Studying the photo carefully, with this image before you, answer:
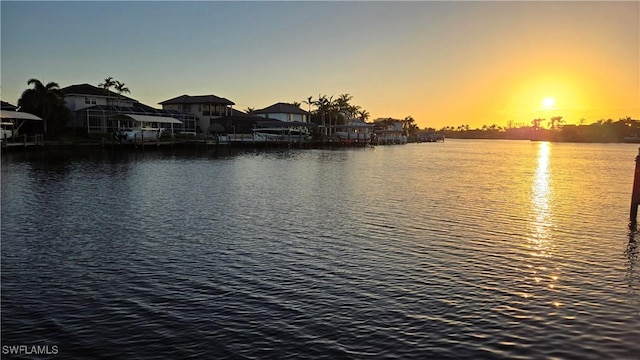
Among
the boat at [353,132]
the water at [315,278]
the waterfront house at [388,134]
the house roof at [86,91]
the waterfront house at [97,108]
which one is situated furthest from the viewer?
the waterfront house at [388,134]

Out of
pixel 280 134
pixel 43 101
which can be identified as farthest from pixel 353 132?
pixel 43 101

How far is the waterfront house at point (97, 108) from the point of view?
267 ft

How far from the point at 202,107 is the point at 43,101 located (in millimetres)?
34981

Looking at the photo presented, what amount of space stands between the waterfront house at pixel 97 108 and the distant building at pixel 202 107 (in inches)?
443

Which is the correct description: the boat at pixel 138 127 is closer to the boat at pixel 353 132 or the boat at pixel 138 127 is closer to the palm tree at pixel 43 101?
the palm tree at pixel 43 101

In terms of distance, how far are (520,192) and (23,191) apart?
33.5 metres

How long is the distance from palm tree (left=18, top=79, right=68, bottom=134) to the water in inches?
2026

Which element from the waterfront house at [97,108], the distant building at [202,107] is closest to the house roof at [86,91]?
the waterfront house at [97,108]

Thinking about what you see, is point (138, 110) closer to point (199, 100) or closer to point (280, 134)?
point (199, 100)

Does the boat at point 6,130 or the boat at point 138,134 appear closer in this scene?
the boat at point 6,130

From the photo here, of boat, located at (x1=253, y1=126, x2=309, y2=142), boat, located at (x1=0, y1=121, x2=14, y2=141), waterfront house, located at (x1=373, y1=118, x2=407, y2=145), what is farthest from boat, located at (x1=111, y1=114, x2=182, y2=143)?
waterfront house, located at (x1=373, y1=118, x2=407, y2=145)

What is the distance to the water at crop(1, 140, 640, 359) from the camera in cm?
989

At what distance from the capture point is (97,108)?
3179 inches

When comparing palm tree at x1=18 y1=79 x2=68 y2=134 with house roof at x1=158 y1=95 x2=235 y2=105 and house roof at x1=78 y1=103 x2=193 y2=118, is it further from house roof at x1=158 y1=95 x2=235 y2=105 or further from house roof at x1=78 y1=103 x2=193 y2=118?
house roof at x1=158 y1=95 x2=235 y2=105
